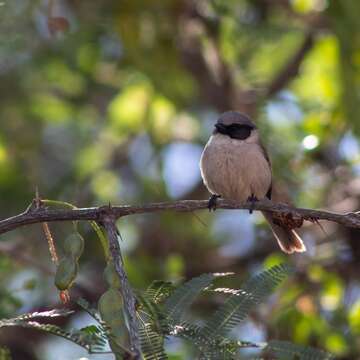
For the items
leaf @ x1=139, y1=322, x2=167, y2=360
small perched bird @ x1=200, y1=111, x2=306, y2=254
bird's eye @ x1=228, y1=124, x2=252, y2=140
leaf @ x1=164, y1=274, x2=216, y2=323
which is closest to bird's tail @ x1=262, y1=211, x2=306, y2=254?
small perched bird @ x1=200, y1=111, x2=306, y2=254

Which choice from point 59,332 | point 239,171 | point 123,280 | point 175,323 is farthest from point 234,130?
point 59,332

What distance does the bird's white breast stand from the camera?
5.10 m

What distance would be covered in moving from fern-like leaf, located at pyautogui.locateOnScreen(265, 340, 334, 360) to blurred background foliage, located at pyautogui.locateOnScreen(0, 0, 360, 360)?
2164mm

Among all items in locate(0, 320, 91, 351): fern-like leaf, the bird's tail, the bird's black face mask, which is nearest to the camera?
locate(0, 320, 91, 351): fern-like leaf

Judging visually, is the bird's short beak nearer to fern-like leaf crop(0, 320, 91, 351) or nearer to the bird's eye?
the bird's eye

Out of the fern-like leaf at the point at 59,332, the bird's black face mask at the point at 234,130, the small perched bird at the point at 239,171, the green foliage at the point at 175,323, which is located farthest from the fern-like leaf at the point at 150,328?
the bird's black face mask at the point at 234,130

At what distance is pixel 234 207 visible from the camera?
314 cm

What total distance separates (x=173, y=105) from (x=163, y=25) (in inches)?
28.8

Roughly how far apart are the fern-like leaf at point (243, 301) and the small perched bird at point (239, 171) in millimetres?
2157

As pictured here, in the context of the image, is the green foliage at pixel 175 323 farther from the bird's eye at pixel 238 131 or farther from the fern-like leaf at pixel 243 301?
the bird's eye at pixel 238 131

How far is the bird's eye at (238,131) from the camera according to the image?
537 cm

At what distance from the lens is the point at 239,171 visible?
5105mm

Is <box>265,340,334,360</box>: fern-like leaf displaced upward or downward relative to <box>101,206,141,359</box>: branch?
downward

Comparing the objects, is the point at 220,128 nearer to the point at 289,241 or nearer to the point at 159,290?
the point at 289,241
